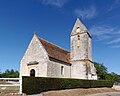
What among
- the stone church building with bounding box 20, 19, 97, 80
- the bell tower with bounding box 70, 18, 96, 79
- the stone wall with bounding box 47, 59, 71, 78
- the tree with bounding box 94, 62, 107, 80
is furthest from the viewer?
the tree with bounding box 94, 62, 107, 80

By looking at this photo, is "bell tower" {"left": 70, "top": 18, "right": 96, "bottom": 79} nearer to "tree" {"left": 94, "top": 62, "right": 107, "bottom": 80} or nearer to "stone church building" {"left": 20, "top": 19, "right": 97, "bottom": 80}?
"stone church building" {"left": 20, "top": 19, "right": 97, "bottom": 80}

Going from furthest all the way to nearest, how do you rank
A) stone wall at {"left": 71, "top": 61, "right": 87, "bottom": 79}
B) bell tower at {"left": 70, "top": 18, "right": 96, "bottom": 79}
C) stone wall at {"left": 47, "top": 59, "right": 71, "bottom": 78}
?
bell tower at {"left": 70, "top": 18, "right": 96, "bottom": 79}
stone wall at {"left": 71, "top": 61, "right": 87, "bottom": 79}
stone wall at {"left": 47, "top": 59, "right": 71, "bottom": 78}

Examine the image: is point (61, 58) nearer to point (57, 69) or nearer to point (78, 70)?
point (57, 69)

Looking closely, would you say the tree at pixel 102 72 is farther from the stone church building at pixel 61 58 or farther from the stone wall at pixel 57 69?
the stone wall at pixel 57 69

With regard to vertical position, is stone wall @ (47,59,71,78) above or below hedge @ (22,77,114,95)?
above

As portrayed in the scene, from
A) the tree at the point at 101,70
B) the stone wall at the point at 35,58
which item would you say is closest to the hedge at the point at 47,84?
the stone wall at the point at 35,58

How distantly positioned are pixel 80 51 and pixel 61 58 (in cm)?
500

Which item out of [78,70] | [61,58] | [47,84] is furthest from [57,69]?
→ [47,84]

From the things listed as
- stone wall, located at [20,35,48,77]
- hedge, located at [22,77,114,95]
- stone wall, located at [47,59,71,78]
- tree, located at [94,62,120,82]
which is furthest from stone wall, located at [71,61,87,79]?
tree, located at [94,62,120,82]

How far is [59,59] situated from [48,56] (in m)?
3.36

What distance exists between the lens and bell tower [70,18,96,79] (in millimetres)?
34156

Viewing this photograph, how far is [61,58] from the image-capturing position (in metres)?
32.5

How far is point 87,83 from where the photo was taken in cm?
2970

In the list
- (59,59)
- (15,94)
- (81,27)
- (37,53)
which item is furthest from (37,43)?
(15,94)
